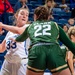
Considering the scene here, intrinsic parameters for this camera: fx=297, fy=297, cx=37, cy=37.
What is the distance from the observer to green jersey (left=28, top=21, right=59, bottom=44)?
115 inches

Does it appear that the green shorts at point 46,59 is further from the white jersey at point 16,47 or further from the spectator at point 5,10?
the spectator at point 5,10

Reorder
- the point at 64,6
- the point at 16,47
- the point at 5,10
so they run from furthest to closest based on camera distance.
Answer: the point at 64,6, the point at 5,10, the point at 16,47

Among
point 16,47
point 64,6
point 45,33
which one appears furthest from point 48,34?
point 64,6

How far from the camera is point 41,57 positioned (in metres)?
2.86

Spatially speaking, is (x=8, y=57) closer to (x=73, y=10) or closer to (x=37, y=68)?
(x=37, y=68)

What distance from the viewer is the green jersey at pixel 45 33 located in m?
2.93

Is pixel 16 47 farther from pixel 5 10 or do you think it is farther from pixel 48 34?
pixel 5 10

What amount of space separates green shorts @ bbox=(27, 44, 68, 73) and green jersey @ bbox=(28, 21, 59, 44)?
8 cm

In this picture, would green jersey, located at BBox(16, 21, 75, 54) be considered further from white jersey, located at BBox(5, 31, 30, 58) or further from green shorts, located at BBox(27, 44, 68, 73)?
white jersey, located at BBox(5, 31, 30, 58)

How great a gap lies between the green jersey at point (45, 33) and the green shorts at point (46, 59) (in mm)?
79

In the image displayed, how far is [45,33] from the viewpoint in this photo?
9.62 feet

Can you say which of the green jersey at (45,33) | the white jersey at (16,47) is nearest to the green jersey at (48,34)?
the green jersey at (45,33)

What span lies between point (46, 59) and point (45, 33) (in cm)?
26

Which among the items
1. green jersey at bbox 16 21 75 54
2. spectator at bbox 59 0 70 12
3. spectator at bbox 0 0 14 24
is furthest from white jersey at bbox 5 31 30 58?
spectator at bbox 59 0 70 12
